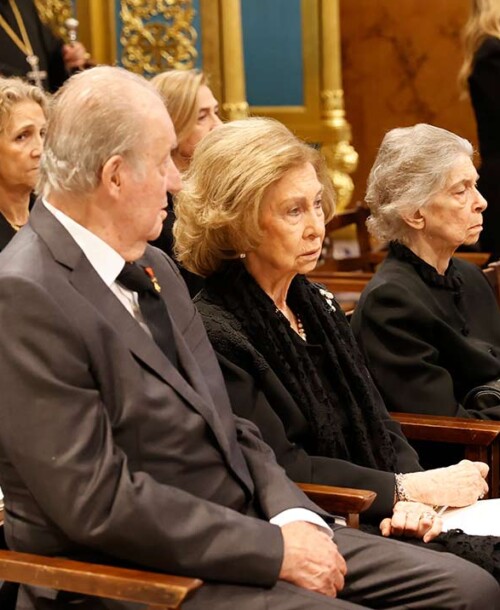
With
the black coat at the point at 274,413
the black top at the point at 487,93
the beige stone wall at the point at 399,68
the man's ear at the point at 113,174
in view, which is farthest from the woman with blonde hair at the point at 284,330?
the beige stone wall at the point at 399,68

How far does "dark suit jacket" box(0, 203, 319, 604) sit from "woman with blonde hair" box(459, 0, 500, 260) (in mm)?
3464

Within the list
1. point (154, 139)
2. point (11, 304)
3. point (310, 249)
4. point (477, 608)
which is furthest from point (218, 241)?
point (477, 608)

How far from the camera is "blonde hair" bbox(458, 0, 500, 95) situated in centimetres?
543

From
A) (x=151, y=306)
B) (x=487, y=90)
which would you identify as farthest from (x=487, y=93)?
(x=151, y=306)

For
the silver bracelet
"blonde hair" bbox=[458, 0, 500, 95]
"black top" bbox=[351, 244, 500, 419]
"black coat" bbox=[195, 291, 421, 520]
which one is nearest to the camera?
"black coat" bbox=[195, 291, 421, 520]

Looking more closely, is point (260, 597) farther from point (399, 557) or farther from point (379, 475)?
point (379, 475)

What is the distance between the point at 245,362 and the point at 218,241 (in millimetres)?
297

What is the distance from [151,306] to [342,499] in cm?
61

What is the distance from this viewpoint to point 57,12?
717 centimetres

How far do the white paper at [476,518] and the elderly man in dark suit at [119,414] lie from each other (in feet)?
1.13

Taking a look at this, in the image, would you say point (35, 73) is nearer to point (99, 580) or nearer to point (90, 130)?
point (90, 130)

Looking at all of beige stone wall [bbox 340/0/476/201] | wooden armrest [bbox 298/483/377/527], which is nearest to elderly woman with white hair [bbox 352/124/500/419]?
wooden armrest [bbox 298/483/377/527]

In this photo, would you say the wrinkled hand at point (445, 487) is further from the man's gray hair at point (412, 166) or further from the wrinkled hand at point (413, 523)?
the man's gray hair at point (412, 166)

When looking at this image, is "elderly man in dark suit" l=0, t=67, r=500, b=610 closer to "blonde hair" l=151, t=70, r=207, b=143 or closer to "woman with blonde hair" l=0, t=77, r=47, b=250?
"woman with blonde hair" l=0, t=77, r=47, b=250
